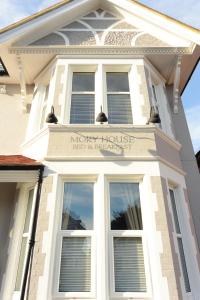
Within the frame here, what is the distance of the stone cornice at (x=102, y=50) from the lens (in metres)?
7.43

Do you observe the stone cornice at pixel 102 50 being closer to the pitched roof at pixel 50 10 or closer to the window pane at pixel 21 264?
the pitched roof at pixel 50 10

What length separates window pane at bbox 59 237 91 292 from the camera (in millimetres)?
4398

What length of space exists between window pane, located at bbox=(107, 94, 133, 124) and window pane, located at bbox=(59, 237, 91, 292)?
9.65ft

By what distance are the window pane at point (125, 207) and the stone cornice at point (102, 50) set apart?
3890 mm

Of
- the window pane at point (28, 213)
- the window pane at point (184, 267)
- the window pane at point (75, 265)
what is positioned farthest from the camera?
the window pane at point (28, 213)

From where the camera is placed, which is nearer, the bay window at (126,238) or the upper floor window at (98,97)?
the bay window at (126,238)

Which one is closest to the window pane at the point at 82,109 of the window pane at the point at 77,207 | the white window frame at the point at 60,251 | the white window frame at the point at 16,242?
the white window frame at the point at 60,251

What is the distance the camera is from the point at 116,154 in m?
5.55

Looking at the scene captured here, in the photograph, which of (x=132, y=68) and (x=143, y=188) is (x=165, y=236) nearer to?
(x=143, y=188)

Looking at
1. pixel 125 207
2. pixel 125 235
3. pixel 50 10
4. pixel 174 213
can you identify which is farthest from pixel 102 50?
pixel 125 235

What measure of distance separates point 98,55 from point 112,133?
273 centimetres

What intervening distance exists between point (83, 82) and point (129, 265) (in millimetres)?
4652

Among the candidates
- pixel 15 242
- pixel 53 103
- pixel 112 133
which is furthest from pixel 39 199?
pixel 53 103

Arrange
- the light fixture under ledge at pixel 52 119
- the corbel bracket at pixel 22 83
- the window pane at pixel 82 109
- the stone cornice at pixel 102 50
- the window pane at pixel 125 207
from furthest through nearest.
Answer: the corbel bracket at pixel 22 83, the stone cornice at pixel 102 50, the window pane at pixel 82 109, the light fixture under ledge at pixel 52 119, the window pane at pixel 125 207
